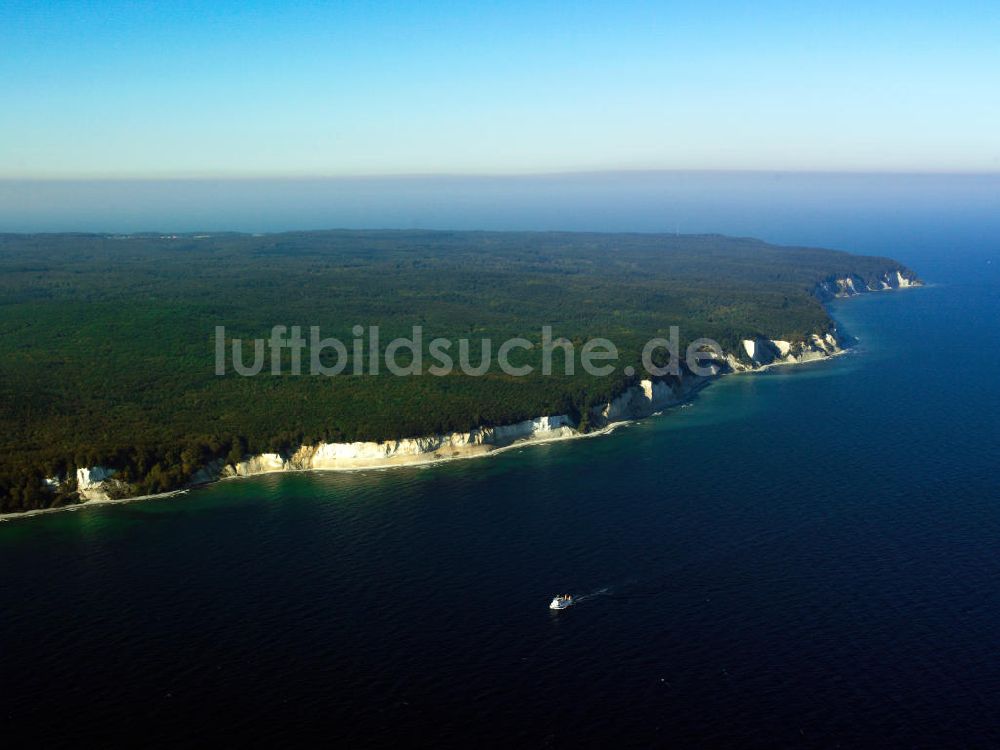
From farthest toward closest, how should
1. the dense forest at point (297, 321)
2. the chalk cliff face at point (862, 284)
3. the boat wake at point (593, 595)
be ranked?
the chalk cliff face at point (862, 284) → the dense forest at point (297, 321) → the boat wake at point (593, 595)

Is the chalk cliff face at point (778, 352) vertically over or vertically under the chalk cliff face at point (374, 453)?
over

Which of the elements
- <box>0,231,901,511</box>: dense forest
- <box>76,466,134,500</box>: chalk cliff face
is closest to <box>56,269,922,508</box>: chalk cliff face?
<box>76,466,134,500</box>: chalk cliff face

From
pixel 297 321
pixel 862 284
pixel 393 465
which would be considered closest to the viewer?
pixel 393 465

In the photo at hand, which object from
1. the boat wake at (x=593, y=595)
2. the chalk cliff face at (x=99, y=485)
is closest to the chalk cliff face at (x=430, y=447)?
the chalk cliff face at (x=99, y=485)

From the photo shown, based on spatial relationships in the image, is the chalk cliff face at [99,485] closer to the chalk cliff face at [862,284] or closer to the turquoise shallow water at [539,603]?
the turquoise shallow water at [539,603]

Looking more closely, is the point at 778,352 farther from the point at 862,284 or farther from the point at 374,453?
the point at 862,284

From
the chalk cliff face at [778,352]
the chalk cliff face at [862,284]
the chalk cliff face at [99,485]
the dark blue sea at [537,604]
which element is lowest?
the dark blue sea at [537,604]

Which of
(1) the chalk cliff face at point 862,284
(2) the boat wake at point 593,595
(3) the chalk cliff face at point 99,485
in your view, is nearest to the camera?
(2) the boat wake at point 593,595

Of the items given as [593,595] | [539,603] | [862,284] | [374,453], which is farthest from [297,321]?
[862,284]
